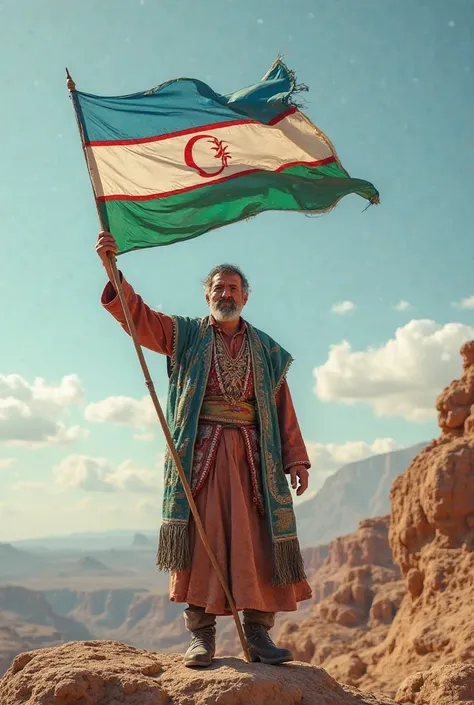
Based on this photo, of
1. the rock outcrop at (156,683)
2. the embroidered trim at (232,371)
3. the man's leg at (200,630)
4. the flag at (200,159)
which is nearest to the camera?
the rock outcrop at (156,683)

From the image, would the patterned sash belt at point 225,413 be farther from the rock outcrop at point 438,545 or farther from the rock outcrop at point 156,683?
the rock outcrop at point 438,545

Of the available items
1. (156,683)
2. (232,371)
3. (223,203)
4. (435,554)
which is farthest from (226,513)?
(435,554)

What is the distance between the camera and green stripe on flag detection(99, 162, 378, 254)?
15.8 ft

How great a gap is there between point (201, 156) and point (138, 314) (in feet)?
4.66

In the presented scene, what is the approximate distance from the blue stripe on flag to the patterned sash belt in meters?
2.06

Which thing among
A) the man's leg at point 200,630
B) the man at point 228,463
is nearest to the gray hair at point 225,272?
the man at point 228,463

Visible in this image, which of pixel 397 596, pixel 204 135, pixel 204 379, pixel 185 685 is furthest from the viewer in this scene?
pixel 397 596

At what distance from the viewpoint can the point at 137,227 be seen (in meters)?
4.83

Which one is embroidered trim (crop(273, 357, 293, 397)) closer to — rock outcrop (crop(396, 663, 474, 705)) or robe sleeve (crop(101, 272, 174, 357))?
robe sleeve (crop(101, 272, 174, 357))

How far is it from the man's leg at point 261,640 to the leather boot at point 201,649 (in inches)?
9.2

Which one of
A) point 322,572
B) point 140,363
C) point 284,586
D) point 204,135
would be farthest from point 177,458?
point 322,572

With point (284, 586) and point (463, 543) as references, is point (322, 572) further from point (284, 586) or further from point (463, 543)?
point (284, 586)

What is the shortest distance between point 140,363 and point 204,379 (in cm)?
55

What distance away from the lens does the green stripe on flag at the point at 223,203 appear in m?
4.81
